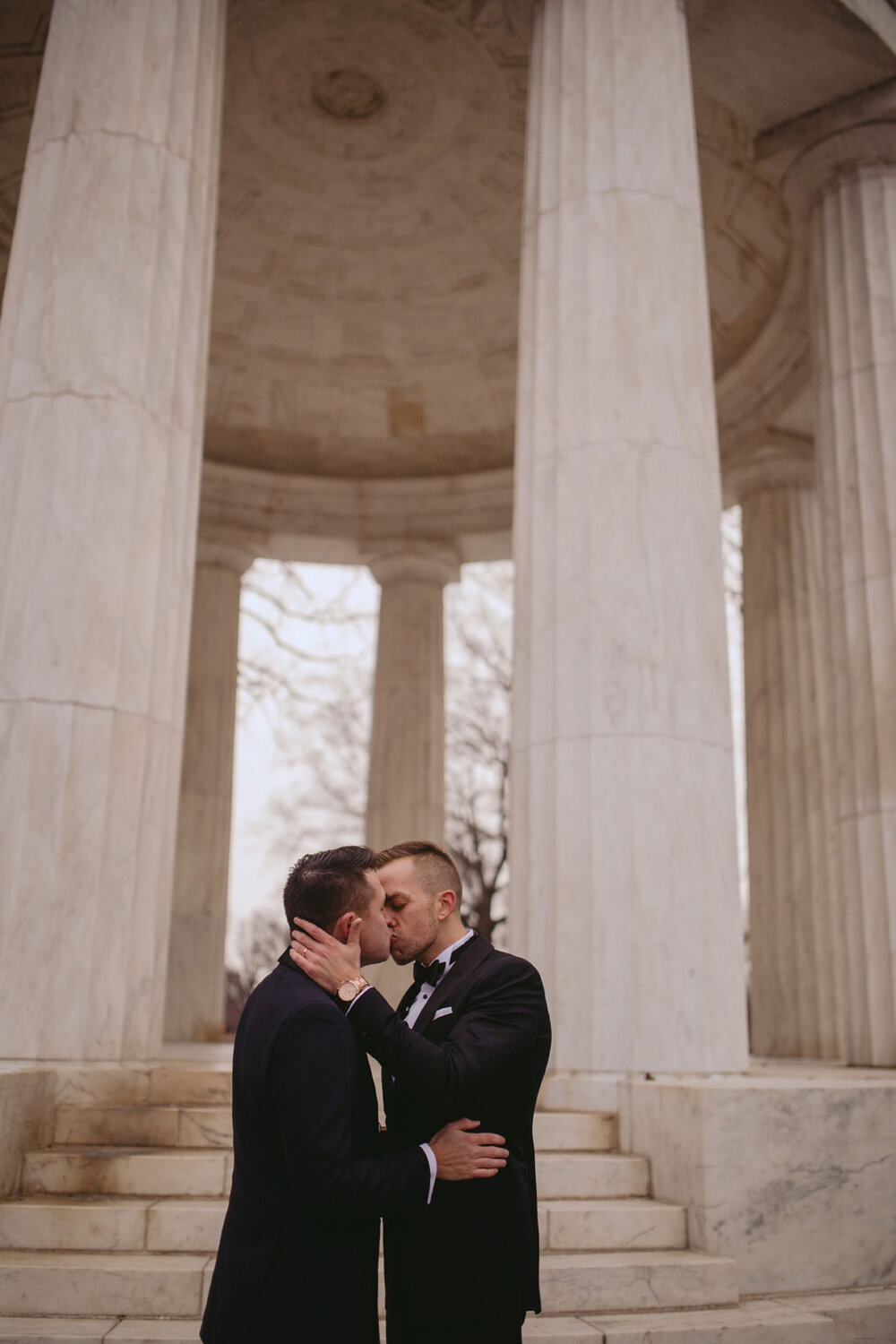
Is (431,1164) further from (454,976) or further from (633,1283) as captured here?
(633,1283)

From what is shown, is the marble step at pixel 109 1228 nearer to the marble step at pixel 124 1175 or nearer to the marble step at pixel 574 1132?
the marble step at pixel 124 1175

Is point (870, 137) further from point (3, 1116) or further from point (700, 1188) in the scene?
point (3, 1116)

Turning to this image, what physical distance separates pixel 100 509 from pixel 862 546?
34.6 metres

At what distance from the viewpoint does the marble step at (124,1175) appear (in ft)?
96.1

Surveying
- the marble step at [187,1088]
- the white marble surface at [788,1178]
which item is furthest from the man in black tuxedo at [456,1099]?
the marble step at [187,1088]

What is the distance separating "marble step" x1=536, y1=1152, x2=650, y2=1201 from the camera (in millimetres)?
30531

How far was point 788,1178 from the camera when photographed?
95.7 ft

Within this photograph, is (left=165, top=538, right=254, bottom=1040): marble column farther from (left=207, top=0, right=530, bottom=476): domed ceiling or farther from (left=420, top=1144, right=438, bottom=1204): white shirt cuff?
(left=420, top=1144, right=438, bottom=1204): white shirt cuff

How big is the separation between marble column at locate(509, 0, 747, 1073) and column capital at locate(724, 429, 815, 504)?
39891mm

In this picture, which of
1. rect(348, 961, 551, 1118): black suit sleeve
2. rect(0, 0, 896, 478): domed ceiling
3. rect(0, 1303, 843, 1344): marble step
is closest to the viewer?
rect(348, 961, 551, 1118): black suit sleeve

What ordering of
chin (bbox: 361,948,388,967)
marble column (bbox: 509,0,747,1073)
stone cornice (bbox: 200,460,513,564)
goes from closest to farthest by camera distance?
1. chin (bbox: 361,948,388,967)
2. marble column (bbox: 509,0,747,1073)
3. stone cornice (bbox: 200,460,513,564)

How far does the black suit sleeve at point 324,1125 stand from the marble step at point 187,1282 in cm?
1177

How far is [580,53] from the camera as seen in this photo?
4503 cm

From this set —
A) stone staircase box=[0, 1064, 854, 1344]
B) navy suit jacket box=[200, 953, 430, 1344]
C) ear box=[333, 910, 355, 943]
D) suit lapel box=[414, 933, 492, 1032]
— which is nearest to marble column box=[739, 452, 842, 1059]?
stone staircase box=[0, 1064, 854, 1344]
